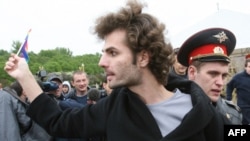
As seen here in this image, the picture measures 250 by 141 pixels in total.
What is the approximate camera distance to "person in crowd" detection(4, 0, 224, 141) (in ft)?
6.37

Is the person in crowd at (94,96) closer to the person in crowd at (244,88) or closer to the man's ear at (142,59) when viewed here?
the person in crowd at (244,88)

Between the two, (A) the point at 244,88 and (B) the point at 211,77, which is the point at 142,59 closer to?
(B) the point at 211,77

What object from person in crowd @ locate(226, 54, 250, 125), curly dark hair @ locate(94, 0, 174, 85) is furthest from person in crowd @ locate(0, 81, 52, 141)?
person in crowd @ locate(226, 54, 250, 125)

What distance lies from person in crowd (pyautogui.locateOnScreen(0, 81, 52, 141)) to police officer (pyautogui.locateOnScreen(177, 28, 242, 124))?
1788 millimetres

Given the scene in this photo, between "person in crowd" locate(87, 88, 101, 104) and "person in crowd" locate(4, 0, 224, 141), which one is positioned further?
"person in crowd" locate(87, 88, 101, 104)

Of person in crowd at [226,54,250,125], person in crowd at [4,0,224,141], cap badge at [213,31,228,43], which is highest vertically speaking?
cap badge at [213,31,228,43]

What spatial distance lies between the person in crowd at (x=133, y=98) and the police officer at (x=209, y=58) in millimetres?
394

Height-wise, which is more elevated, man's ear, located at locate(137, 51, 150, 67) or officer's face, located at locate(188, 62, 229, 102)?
man's ear, located at locate(137, 51, 150, 67)

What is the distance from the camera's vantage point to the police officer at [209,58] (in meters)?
2.53

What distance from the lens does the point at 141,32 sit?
208 centimetres

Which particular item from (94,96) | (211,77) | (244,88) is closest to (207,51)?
(211,77)

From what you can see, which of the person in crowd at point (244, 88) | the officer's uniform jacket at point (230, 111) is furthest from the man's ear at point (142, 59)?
the person in crowd at point (244, 88)

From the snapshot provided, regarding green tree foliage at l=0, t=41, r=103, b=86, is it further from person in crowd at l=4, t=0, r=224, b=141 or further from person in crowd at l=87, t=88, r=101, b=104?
person in crowd at l=4, t=0, r=224, b=141

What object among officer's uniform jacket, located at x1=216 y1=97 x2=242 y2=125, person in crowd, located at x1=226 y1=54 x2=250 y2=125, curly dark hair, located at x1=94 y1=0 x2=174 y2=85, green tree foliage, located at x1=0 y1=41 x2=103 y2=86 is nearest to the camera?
curly dark hair, located at x1=94 y1=0 x2=174 y2=85
